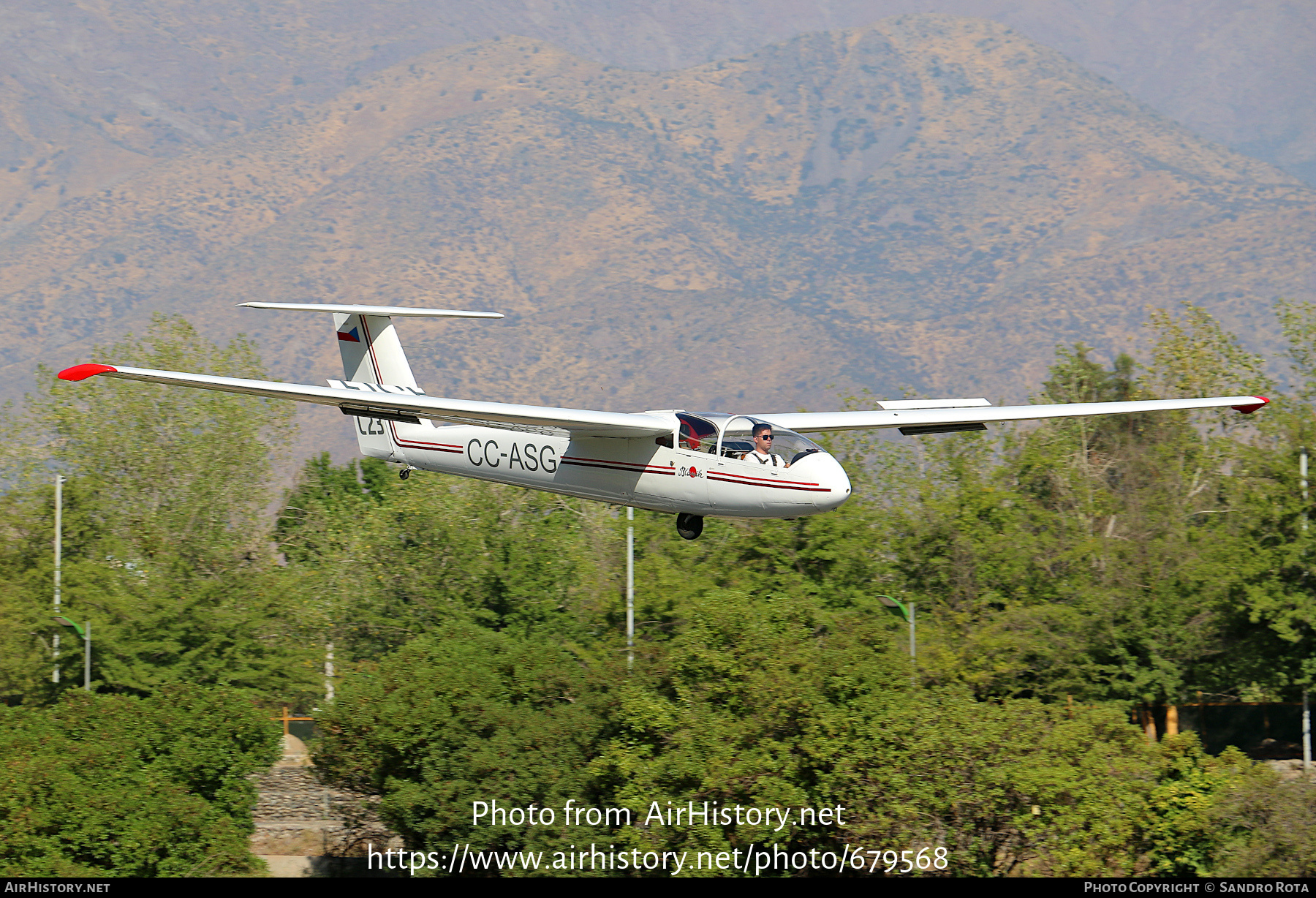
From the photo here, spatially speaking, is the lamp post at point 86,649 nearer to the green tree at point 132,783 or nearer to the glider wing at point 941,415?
the green tree at point 132,783

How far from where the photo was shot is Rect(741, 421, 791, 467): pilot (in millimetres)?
26266

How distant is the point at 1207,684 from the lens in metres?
61.4

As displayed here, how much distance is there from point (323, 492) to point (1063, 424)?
55437mm

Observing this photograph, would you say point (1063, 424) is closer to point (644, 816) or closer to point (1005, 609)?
point (1005, 609)

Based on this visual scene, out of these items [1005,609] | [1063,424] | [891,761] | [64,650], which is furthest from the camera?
[1063,424]

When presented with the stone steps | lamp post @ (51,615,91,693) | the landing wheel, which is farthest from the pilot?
lamp post @ (51,615,91,693)

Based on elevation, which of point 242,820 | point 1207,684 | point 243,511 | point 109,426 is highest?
point 109,426

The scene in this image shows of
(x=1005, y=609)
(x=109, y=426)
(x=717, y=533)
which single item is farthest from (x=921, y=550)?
(x=109, y=426)

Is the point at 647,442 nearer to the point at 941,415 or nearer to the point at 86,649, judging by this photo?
the point at 941,415

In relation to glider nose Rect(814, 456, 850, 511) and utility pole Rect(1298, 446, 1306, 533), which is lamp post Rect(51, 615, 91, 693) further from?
utility pole Rect(1298, 446, 1306, 533)

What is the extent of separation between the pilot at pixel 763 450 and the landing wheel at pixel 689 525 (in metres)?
3.12

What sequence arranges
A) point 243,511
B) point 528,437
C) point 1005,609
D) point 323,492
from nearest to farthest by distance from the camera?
point 528,437
point 1005,609
point 243,511
point 323,492

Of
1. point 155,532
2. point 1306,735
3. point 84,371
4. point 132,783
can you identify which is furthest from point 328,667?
point 84,371

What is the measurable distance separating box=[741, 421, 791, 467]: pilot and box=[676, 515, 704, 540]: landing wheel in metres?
3.12
